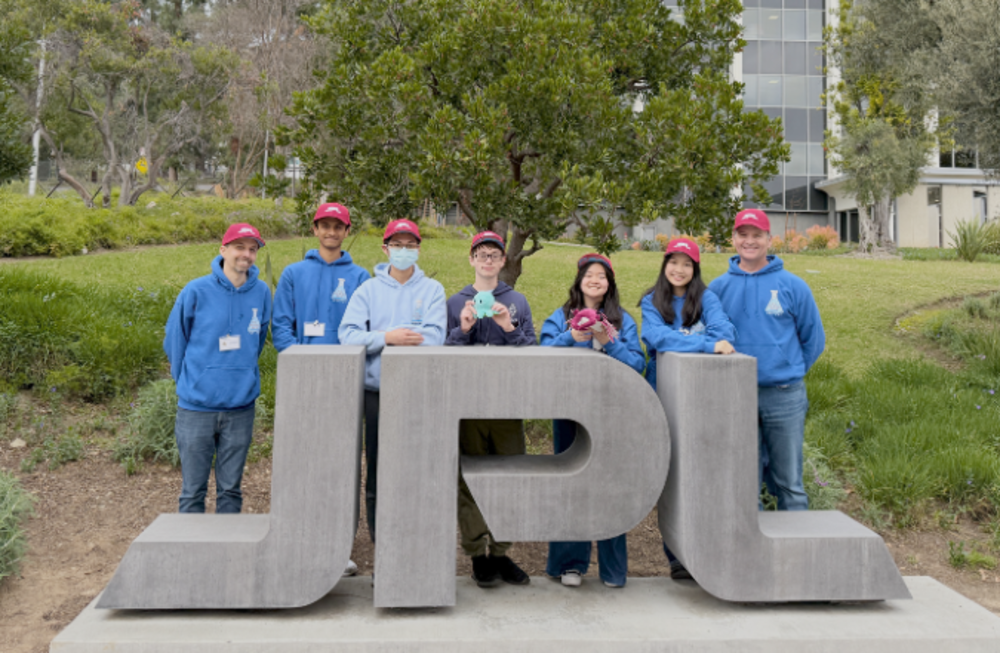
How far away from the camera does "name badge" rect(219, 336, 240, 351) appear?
3.81m

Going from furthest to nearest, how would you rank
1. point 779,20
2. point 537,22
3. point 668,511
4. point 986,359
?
point 779,20, point 986,359, point 537,22, point 668,511

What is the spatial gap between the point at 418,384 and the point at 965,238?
745 inches

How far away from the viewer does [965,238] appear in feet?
59.2

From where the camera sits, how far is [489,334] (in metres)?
3.79

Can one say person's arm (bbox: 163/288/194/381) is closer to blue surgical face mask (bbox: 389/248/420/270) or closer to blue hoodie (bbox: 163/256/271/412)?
blue hoodie (bbox: 163/256/271/412)

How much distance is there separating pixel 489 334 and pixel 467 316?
7.6 inches

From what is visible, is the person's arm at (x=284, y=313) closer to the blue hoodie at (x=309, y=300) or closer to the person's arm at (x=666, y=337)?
the blue hoodie at (x=309, y=300)

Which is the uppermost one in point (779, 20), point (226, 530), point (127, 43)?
point (779, 20)

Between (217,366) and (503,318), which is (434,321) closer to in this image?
(503,318)

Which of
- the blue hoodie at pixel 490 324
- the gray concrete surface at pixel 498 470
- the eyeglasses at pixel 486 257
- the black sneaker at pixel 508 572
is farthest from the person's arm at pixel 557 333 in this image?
the black sneaker at pixel 508 572

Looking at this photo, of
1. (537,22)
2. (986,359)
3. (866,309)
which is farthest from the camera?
(866,309)

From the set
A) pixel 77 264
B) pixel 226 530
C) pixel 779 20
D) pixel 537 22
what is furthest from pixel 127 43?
pixel 779 20

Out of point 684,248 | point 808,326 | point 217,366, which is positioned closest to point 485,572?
point 217,366

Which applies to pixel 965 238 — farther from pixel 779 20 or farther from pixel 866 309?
pixel 779 20
